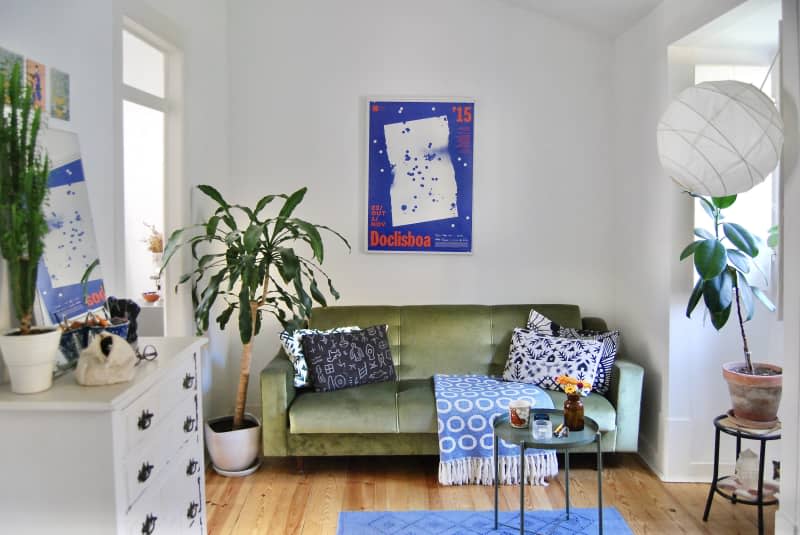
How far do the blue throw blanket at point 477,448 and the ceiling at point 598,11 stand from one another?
7.25 ft

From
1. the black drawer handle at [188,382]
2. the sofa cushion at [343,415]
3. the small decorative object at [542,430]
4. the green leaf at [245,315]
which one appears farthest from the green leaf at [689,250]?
the black drawer handle at [188,382]

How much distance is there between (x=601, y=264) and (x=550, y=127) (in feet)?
3.14

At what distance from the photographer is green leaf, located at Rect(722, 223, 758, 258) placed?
3.04 m

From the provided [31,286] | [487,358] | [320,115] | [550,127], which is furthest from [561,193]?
[31,286]

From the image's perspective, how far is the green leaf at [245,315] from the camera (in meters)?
3.36

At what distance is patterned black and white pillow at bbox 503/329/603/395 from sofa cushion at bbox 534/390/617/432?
102 mm

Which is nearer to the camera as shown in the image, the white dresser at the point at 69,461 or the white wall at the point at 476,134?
the white dresser at the point at 69,461

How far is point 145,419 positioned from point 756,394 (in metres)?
2.43

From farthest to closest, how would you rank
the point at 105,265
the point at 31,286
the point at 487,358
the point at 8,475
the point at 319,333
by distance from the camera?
1. the point at 487,358
2. the point at 319,333
3. the point at 105,265
4. the point at 31,286
5. the point at 8,475

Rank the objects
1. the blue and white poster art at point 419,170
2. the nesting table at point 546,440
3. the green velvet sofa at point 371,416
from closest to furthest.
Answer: the nesting table at point 546,440 → the green velvet sofa at point 371,416 → the blue and white poster art at point 419,170

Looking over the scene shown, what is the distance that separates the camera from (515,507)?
316 cm

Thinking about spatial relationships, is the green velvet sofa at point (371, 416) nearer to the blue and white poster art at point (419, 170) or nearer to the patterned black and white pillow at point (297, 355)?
the patterned black and white pillow at point (297, 355)

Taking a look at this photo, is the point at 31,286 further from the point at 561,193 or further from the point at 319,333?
the point at 561,193

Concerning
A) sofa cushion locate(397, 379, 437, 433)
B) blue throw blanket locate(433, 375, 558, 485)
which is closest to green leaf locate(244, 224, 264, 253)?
sofa cushion locate(397, 379, 437, 433)
